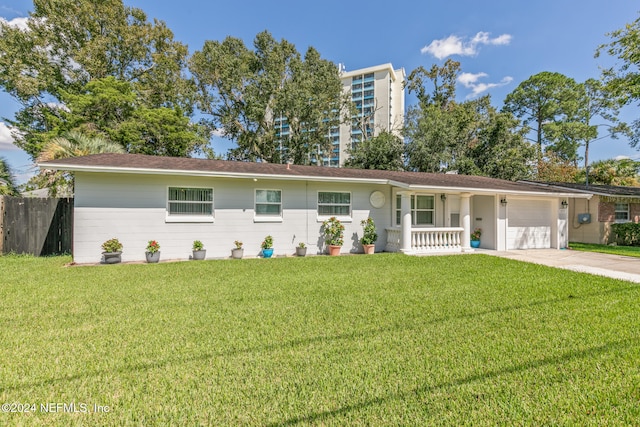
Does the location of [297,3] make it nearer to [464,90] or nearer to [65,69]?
[65,69]

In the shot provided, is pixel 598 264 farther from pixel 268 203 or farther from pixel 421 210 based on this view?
pixel 268 203

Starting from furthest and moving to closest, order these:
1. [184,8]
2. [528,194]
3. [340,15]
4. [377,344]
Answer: [340,15], [184,8], [528,194], [377,344]

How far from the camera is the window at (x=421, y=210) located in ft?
41.4

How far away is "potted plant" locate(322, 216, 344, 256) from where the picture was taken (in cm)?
1098

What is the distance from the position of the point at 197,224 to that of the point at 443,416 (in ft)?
30.2

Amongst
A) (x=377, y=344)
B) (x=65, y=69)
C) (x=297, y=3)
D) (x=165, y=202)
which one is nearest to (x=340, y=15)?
(x=297, y=3)

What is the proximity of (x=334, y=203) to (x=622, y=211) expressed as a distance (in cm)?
1625

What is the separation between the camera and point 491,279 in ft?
22.6

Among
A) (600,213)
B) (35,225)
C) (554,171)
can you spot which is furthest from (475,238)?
(554,171)

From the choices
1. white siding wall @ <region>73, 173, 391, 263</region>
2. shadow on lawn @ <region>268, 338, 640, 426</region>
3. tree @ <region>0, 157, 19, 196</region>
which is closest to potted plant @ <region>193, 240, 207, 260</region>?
white siding wall @ <region>73, 173, 391, 263</region>

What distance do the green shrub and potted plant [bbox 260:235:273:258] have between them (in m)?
17.6

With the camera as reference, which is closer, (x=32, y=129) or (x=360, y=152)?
(x=32, y=129)

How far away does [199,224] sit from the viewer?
9.94 m

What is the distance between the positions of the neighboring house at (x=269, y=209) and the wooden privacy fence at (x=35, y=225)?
2.41 m
